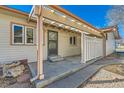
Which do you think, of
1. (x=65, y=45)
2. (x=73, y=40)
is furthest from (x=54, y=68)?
(x=73, y=40)

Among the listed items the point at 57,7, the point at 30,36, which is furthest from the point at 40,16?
the point at 30,36

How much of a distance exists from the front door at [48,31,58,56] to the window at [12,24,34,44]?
5.31ft

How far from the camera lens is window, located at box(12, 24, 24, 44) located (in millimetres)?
7253

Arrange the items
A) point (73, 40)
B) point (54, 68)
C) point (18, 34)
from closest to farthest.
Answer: point (54, 68) → point (18, 34) → point (73, 40)

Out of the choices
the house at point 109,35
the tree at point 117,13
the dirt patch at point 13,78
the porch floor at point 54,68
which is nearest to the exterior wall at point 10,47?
the dirt patch at point 13,78

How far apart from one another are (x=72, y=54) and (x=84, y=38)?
16.1ft

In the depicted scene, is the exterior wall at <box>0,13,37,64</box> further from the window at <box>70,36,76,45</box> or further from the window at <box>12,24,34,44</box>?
the window at <box>70,36,76,45</box>

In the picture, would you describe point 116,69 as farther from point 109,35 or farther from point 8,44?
point 109,35

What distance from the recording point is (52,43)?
9.78m

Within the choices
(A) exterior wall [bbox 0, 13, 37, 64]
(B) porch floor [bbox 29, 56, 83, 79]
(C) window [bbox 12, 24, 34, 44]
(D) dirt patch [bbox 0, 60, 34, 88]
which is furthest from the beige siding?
(D) dirt patch [bbox 0, 60, 34, 88]

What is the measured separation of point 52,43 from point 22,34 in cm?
267
